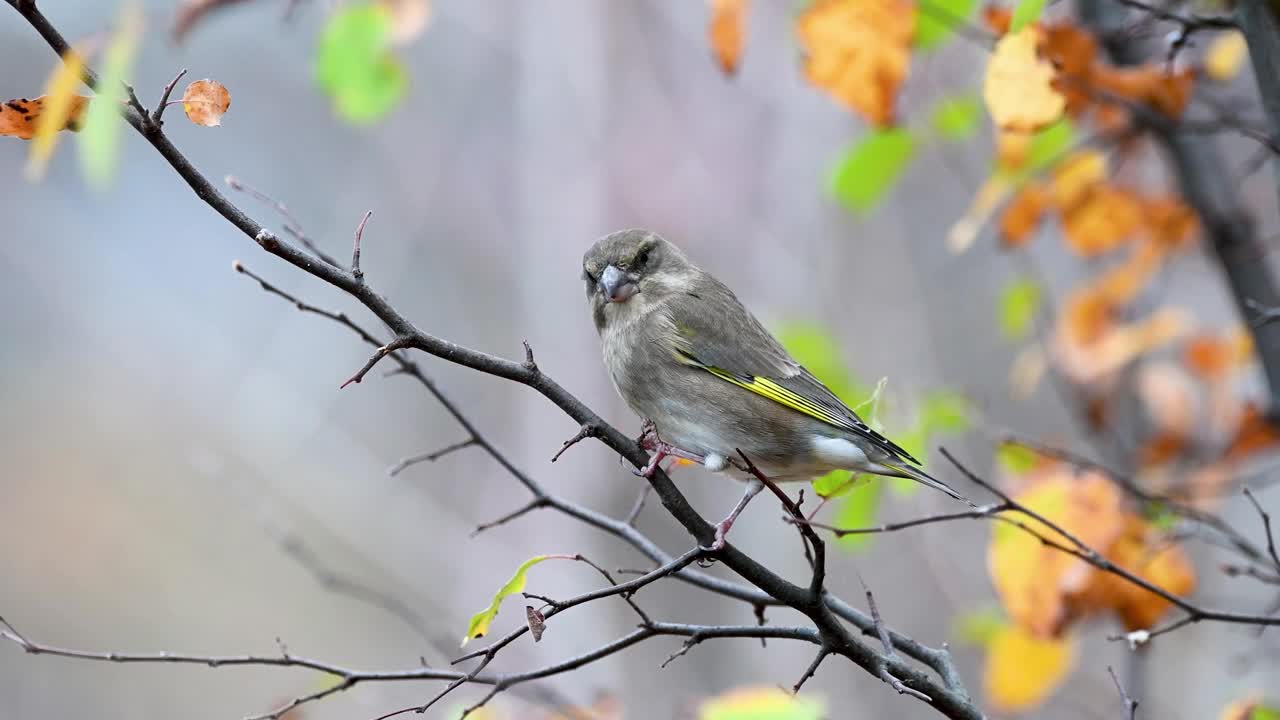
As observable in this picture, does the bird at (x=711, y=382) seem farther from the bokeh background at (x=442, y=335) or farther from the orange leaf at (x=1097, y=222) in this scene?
the bokeh background at (x=442, y=335)

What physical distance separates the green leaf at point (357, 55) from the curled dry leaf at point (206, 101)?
1645mm

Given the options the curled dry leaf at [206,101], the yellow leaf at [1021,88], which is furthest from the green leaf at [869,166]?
the curled dry leaf at [206,101]

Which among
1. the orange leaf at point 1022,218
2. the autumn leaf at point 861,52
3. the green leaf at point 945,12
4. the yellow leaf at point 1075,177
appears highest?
the yellow leaf at point 1075,177

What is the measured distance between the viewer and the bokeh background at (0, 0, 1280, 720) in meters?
6.79

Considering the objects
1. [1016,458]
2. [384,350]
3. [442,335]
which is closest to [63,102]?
[384,350]

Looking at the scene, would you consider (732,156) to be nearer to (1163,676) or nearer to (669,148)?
(669,148)

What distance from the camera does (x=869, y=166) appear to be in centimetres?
337

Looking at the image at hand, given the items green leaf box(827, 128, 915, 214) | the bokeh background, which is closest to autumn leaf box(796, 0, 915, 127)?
green leaf box(827, 128, 915, 214)

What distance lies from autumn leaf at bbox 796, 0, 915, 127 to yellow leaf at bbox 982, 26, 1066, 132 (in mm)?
325

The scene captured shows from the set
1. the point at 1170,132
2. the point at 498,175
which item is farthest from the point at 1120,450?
the point at 498,175

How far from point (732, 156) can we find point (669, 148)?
0.43 meters

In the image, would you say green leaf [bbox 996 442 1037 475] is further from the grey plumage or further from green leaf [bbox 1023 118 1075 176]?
green leaf [bbox 1023 118 1075 176]

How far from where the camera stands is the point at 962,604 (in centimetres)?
663

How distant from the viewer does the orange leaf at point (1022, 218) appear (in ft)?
11.3
